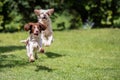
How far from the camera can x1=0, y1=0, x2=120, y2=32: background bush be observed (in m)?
24.7

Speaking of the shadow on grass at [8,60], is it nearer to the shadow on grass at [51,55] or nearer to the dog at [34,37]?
the shadow on grass at [51,55]

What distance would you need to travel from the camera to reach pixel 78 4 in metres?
26.0

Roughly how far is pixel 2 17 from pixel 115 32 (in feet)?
20.7

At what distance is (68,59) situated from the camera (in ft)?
46.9

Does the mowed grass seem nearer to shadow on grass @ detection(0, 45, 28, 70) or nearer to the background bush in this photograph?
shadow on grass @ detection(0, 45, 28, 70)

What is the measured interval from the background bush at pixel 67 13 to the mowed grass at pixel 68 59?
2.80 meters

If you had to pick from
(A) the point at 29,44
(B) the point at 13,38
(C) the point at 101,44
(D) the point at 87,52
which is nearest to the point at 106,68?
(A) the point at 29,44

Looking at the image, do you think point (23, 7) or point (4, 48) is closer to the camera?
point (4, 48)

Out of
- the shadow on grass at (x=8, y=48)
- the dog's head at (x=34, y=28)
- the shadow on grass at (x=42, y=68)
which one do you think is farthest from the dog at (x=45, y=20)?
the shadow on grass at (x=8, y=48)

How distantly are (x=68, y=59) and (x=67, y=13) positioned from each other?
11.6 metres

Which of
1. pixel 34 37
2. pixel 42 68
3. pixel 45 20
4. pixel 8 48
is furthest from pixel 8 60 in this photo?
pixel 8 48

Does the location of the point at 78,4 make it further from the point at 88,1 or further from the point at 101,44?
the point at 101,44

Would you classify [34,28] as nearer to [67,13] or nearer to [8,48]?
[8,48]

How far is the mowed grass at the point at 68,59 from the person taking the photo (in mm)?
11438
